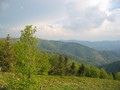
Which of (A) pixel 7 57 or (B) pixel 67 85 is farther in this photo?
(A) pixel 7 57

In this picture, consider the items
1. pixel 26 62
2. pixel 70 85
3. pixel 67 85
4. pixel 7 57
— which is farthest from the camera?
pixel 7 57

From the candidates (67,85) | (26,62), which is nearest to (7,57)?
(67,85)

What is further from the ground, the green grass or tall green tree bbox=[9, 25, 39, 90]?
tall green tree bbox=[9, 25, 39, 90]

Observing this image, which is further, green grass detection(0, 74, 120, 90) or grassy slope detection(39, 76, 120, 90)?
grassy slope detection(39, 76, 120, 90)

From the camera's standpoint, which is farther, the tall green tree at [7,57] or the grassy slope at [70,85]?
the tall green tree at [7,57]

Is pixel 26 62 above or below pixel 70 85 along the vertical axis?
above

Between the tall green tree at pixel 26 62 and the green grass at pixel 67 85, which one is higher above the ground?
the tall green tree at pixel 26 62

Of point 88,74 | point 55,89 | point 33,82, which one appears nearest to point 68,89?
point 55,89

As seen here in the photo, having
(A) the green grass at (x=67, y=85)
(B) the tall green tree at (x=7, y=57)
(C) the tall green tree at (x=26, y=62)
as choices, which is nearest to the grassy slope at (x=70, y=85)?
(A) the green grass at (x=67, y=85)

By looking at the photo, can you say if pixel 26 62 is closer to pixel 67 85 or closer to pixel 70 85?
pixel 67 85

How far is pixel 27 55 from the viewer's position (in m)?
15.1

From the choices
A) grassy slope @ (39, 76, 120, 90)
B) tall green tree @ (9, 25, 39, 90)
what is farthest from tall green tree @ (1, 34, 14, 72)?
tall green tree @ (9, 25, 39, 90)

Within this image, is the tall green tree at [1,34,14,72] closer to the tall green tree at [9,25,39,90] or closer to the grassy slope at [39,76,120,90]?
the grassy slope at [39,76,120,90]

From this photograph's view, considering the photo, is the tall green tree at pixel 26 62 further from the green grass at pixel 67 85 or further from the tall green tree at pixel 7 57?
the tall green tree at pixel 7 57
